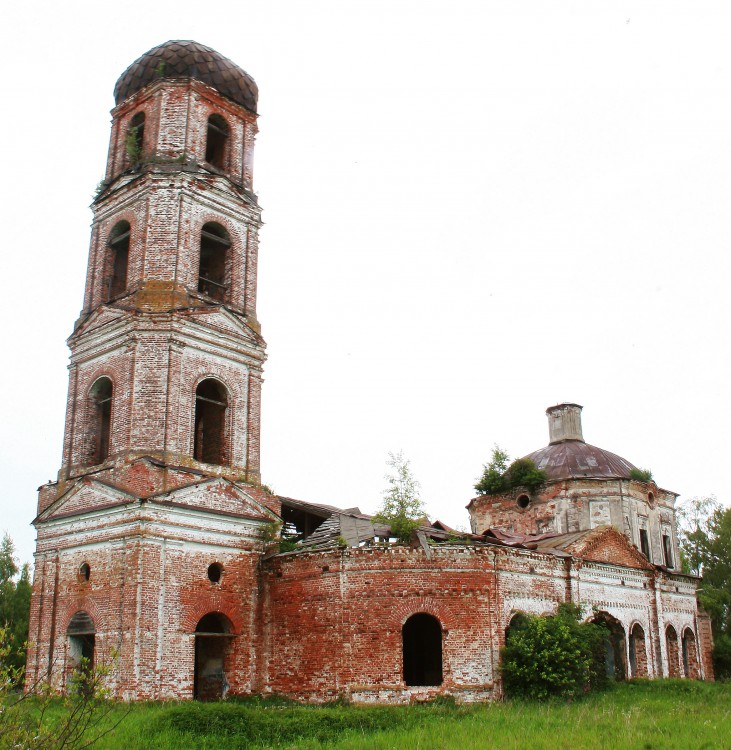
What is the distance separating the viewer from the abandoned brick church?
1664cm

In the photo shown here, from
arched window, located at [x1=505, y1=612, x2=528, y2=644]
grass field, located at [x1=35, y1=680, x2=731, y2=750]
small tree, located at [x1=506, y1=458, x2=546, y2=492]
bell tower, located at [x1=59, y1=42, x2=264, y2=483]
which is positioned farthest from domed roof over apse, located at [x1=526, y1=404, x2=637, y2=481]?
bell tower, located at [x1=59, y1=42, x2=264, y2=483]

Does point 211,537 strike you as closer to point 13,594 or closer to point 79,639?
point 79,639

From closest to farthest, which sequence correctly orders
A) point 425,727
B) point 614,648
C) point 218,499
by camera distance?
point 425,727
point 218,499
point 614,648

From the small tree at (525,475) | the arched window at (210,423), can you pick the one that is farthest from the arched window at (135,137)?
the small tree at (525,475)

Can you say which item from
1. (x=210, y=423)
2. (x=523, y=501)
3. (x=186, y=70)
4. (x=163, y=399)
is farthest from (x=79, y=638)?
(x=523, y=501)

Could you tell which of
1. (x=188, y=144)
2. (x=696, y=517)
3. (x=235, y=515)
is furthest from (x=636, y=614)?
(x=696, y=517)

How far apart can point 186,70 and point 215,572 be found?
12.7m

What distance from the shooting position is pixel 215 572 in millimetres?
17875

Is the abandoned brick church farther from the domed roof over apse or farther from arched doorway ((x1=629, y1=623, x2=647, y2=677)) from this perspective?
the domed roof over apse

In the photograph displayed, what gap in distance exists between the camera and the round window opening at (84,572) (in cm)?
1749

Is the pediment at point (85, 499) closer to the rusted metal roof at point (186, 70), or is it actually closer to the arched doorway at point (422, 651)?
the arched doorway at point (422, 651)

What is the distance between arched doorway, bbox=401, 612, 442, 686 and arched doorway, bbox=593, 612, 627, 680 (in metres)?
4.11

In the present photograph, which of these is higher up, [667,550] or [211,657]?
[667,550]

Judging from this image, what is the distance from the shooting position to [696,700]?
1772 centimetres
